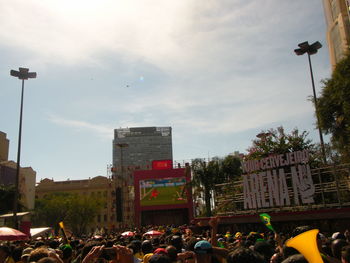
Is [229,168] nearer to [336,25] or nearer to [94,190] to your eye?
[336,25]

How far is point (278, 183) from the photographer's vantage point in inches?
776

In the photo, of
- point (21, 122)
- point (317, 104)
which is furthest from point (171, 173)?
point (317, 104)

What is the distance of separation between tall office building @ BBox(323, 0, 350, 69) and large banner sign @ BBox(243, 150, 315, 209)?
1341 inches

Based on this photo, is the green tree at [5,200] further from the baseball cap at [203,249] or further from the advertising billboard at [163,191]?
the baseball cap at [203,249]

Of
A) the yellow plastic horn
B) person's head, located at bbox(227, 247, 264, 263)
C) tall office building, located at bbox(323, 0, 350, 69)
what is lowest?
person's head, located at bbox(227, 247, 264, 263)

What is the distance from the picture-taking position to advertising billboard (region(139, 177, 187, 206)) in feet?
159

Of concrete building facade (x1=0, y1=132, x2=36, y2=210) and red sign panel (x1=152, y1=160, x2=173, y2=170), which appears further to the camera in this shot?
concrete building facade (x1=0, y1=132, x2=36, y2=210)

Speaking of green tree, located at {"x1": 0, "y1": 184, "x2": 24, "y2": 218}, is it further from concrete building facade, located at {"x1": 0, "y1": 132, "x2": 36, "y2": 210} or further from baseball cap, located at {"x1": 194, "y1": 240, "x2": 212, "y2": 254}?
baseball cap, located at {"x1": 194, "y1": 240, "x2": 212, "y2": 254}

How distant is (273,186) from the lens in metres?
19.9

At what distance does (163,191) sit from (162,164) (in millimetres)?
6868

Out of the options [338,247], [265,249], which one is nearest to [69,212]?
[265,249]

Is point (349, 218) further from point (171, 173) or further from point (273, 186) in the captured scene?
point (171, 173)

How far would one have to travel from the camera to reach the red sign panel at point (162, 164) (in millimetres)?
53409

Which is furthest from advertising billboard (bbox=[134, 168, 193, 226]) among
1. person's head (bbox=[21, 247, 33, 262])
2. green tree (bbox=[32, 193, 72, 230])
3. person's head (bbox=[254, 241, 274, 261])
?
person's head (bbox=[254, 241, 274, 261])
